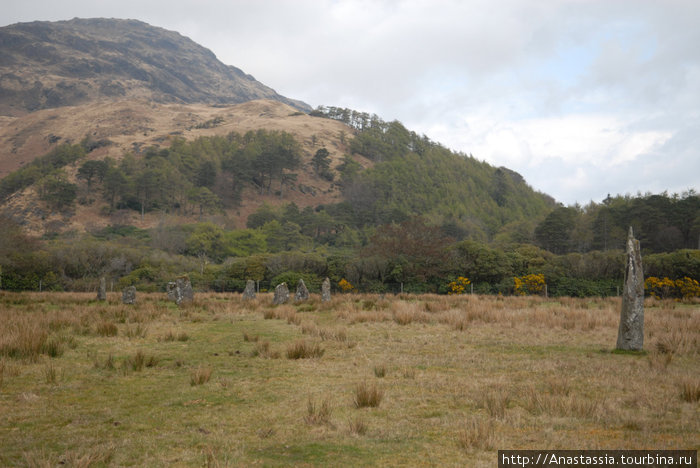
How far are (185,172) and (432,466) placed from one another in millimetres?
98323

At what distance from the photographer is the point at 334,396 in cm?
664

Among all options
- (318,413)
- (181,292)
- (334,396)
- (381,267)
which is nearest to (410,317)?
(334,396)

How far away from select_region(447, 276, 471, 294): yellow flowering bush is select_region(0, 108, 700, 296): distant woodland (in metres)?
0.39

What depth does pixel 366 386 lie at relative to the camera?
21.7 ft

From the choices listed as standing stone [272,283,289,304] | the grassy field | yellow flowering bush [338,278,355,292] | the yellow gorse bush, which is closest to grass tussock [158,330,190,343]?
the grassy field

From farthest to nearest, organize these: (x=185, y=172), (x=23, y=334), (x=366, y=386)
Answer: (x=185, y=172) < (x=23, y=334) < (x=366, y=386)

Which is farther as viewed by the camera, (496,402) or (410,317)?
(410,317)

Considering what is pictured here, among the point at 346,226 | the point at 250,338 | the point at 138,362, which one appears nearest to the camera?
the point at 138,362

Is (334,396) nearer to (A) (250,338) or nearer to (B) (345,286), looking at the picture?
(A) (250,338)

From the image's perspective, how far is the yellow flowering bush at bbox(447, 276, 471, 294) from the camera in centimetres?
3391

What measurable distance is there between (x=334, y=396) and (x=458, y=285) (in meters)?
29.5

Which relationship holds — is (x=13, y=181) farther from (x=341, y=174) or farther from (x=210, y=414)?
(x=210, y=414)

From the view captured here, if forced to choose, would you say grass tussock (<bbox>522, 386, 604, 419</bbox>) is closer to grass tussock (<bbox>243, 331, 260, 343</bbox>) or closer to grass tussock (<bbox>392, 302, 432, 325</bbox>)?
grass tussock (<bbox>243, 331, 260, 343</bbox>)

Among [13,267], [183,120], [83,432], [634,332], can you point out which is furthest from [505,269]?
[183,120]
